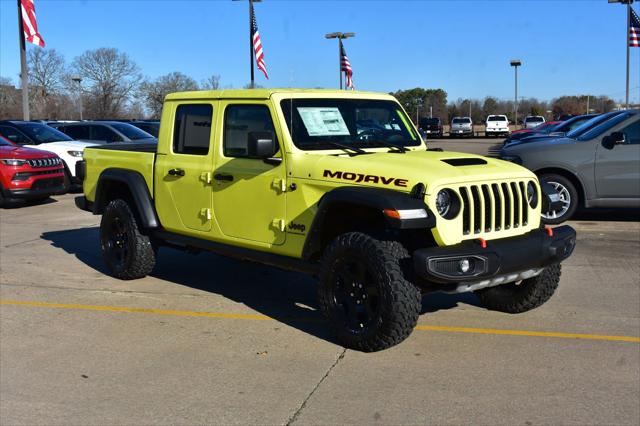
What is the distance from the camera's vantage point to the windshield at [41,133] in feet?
50.9

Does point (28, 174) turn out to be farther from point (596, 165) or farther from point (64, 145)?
point (596, 165)

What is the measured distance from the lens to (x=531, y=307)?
562 cm

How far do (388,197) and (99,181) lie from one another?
4001 millimetres

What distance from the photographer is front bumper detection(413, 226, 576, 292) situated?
14.1 feet

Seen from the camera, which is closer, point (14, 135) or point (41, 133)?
point (14, 135)

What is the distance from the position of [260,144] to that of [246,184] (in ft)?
1.90

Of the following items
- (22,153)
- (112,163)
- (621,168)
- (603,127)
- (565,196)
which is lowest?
(565,196)

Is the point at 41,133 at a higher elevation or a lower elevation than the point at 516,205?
higher

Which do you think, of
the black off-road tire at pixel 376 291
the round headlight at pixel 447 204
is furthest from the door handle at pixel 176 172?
the round headlight at pixel 447 204

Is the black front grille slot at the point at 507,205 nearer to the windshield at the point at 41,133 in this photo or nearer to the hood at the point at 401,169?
the hood at the point at 401,169

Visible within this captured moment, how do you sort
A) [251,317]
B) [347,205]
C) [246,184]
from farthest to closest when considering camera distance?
1. [251,317]
2. [246,184]
3. [347,205]

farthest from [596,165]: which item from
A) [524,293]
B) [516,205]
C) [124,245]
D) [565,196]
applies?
[124,245]

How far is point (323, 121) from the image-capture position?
5.54 m

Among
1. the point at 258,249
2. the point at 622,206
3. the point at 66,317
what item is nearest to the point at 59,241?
the point at 66,317
